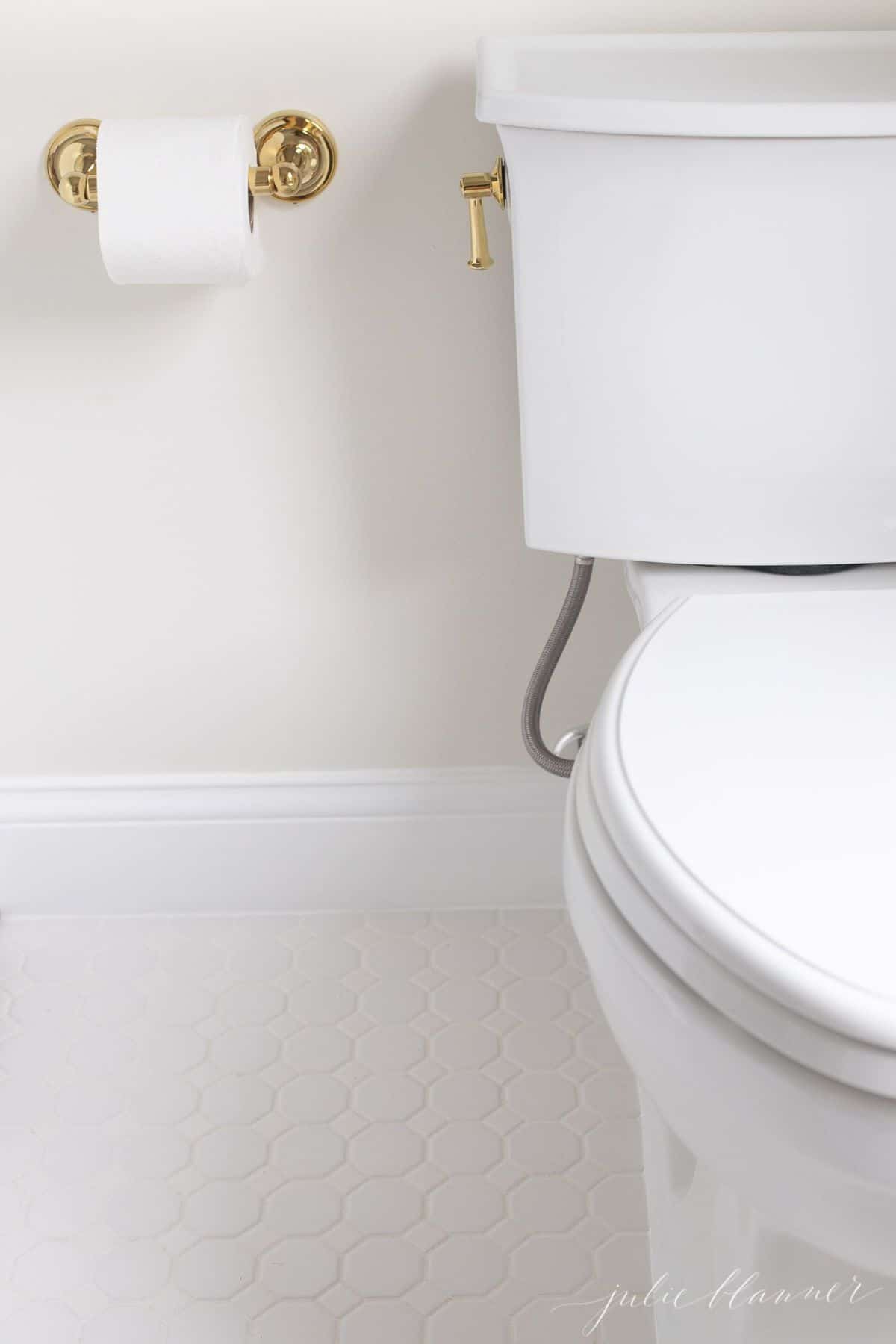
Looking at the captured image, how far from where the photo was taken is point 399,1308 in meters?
0.88

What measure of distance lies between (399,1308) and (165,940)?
48cm

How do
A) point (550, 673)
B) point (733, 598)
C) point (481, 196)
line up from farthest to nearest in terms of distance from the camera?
point (550, 673), point (481, 196), point (733, 598)

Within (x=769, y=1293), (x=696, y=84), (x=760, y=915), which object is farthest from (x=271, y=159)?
(x=769, y=1293)

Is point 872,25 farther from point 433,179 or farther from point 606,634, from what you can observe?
point 606,634

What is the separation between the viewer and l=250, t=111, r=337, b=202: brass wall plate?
1.00 metres

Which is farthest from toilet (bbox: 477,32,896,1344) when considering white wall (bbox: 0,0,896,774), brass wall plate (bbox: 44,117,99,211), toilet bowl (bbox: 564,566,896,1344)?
brass wall plate (bbox: 44,117,99,211)

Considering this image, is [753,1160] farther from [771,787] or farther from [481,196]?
[481,196]

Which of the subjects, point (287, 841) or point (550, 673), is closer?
point (550, 673)

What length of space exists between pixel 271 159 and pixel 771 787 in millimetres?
668

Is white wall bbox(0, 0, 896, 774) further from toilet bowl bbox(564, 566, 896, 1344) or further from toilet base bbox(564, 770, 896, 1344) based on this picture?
toilet base bbox(564, 770, 896, 1344)

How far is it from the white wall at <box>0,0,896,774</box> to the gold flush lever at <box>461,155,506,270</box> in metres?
0.08

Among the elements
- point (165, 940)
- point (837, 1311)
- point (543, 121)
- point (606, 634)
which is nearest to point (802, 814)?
point (837, 1311)

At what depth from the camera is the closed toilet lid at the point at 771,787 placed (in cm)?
52

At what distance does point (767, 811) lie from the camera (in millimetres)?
613
